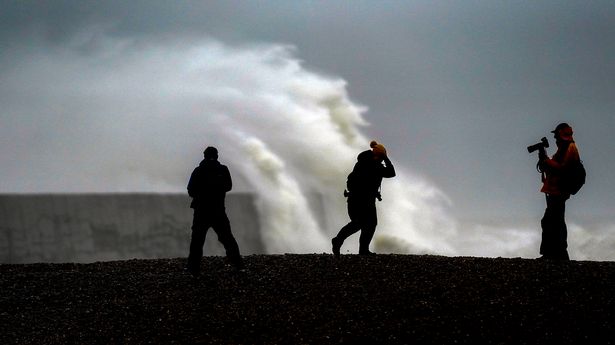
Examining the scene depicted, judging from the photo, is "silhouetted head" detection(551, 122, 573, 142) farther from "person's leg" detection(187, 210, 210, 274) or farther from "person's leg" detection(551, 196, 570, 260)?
"person's leg" detection(187, 210, 210, 274)

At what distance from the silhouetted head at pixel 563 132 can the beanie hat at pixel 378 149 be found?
130 inches

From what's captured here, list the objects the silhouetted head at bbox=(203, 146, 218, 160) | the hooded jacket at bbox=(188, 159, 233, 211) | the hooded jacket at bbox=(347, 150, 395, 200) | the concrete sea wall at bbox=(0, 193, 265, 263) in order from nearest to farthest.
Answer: the hooded jacket at bbox=(188, 159, 233, 211) → the silhouetted head at bbox=(203, 146, 218, 160) → the hooded jacket at bbox=(347, 150, 395, 200) → the concrete sea wall at bbox=(0, 193, 265, 263)

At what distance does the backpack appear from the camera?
17.0 m

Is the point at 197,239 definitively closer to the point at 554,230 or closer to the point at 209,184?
the point at 209,184

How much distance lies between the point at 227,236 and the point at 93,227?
6005 mm

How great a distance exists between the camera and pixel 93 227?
22.8m

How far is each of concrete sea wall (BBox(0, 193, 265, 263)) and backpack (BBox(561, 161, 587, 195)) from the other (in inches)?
360

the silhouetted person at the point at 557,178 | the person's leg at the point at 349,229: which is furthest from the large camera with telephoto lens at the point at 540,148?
the person's leg at the point at 349,229

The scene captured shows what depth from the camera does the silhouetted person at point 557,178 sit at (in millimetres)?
17031

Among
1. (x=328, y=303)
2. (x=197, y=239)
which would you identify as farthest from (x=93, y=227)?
(x=328, y=303)

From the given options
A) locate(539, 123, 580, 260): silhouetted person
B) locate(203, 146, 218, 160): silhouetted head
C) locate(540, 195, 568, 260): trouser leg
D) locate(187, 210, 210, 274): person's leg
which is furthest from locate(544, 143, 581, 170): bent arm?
locate(187, 210, 210, 274): person's leg

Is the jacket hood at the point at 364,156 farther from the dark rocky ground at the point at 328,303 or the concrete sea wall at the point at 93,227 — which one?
the concrete sea wall at the point at 93,227

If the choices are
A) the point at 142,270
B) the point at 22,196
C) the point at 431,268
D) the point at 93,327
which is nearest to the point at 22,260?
the point at 22,196

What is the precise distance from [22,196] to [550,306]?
11675 mm
